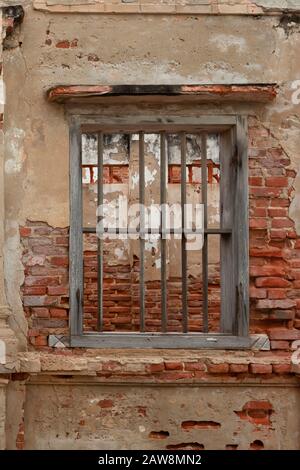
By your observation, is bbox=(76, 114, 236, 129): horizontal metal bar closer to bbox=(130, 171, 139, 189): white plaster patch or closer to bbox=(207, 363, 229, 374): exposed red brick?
bbox=(207, 363, 229, 374): exposed red brick

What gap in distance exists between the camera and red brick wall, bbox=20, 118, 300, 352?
20.3 feet

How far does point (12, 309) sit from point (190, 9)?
248 cm

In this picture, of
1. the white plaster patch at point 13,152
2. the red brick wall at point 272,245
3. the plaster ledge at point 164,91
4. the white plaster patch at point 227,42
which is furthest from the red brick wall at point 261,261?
the white plaster patch at point 227,42

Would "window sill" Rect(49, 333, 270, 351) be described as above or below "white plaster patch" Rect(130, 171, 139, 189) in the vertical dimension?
below

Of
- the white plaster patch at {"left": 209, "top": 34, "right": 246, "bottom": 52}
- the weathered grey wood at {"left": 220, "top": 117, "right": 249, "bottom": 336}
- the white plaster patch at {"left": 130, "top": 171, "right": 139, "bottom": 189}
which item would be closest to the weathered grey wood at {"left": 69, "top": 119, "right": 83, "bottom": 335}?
the weathered grey wood at {"left": 220, "top": 117, "right": 249, "bottom": 336}

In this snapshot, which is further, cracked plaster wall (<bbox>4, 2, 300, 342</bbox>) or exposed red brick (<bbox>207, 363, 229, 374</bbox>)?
cracked plaster wall (<bbox>4, 2, 300, 342</bbox>)

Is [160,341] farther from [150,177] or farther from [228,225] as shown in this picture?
[150,177]

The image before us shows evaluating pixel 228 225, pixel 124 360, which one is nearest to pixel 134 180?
pixel 228 225

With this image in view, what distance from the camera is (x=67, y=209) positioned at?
621 centimetres

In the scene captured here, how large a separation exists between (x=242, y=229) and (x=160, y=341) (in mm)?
984

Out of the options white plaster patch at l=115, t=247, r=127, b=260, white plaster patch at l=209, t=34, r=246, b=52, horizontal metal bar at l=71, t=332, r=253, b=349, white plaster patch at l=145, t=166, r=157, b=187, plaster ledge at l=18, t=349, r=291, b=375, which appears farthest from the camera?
white plaster patch at l=115, t=247, r=127, b=260

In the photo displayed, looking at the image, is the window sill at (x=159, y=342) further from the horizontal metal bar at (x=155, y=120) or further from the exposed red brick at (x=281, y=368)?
the horizontal metal bar at (x=155, y=120)

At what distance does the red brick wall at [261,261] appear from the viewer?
6199 millimetres
